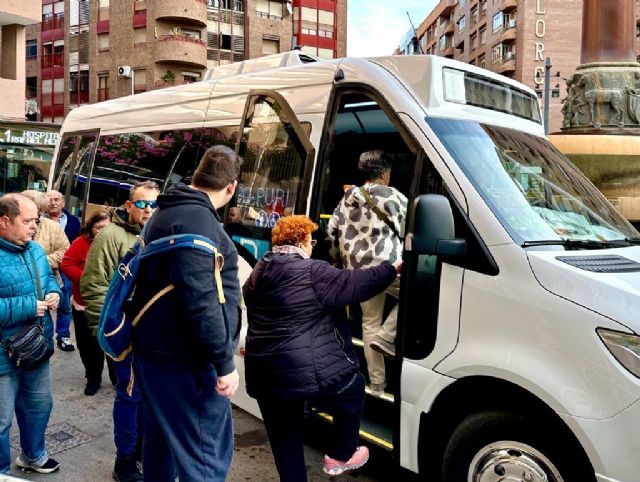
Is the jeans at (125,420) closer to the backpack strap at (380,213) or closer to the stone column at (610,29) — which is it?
the backpack strap at (380,213)

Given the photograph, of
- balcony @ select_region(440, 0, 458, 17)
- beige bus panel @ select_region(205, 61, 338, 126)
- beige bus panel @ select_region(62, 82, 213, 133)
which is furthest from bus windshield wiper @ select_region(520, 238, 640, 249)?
balcony @ select_region(440, 0, 458, 17)

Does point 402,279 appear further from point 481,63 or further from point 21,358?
point 481,63

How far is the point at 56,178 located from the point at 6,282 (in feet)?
21.0

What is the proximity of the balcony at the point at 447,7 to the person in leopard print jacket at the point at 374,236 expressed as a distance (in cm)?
7930

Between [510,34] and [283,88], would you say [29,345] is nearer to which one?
[283,88]

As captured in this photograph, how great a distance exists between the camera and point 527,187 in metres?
3.45

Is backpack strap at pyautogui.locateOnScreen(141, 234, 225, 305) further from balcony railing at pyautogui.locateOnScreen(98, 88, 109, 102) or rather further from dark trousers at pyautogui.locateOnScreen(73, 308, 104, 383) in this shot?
balcony railing at pyautogui.locateOnScreen(98, 88, 109, 102)

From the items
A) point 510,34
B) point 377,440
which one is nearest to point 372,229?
point 377,440

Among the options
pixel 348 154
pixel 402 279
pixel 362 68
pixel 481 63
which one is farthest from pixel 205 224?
pixel 481 63

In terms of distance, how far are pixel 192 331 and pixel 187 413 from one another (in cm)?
38

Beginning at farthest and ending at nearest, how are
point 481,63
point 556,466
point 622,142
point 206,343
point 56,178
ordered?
1. point 481,63
2. point 622,142
3. point 56,178
4. point 556,466
5. point 206,343

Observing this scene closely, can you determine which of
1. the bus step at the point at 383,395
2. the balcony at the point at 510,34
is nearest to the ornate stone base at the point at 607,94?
the bus step at the point at 383,395

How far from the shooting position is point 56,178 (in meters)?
9.50

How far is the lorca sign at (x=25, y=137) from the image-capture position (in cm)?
1619
